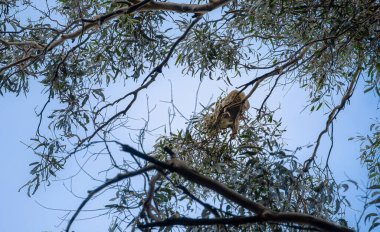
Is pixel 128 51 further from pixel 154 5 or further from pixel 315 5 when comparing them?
pixel 315 5

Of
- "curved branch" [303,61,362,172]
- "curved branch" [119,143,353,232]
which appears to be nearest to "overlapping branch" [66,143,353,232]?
"curved branch" [119,143,353,232]

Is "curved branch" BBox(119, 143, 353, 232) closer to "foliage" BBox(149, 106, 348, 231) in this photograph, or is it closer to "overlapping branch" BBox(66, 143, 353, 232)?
"overlapping branch" BBox(66, 143, 353, 232)

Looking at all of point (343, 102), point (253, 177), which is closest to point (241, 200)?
point (253, 177)

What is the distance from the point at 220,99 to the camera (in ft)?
15.4

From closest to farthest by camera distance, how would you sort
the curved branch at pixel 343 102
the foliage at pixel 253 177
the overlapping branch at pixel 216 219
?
1. the overlapping branch at pixel 216 219
2. the foliage at pixel 253 177
3. the curved branch at pixel 343 102

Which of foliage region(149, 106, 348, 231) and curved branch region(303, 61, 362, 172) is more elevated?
curved branch region(303, 61, 362, 172)

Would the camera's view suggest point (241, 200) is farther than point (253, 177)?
No

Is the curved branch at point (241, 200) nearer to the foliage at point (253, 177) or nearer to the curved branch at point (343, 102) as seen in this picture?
the foliage at point (253, 177)

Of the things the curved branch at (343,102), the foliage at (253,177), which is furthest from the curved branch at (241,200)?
the curved branch at (343,102)

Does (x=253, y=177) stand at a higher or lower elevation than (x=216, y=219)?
higher

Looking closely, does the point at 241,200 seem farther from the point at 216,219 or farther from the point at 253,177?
the point at 253,177

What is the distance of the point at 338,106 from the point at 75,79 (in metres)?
2.06

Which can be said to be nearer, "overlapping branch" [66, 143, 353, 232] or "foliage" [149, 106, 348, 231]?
"overlapping branch" [66, 143, 353, 232]

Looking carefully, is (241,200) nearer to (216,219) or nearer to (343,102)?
(216,219)
